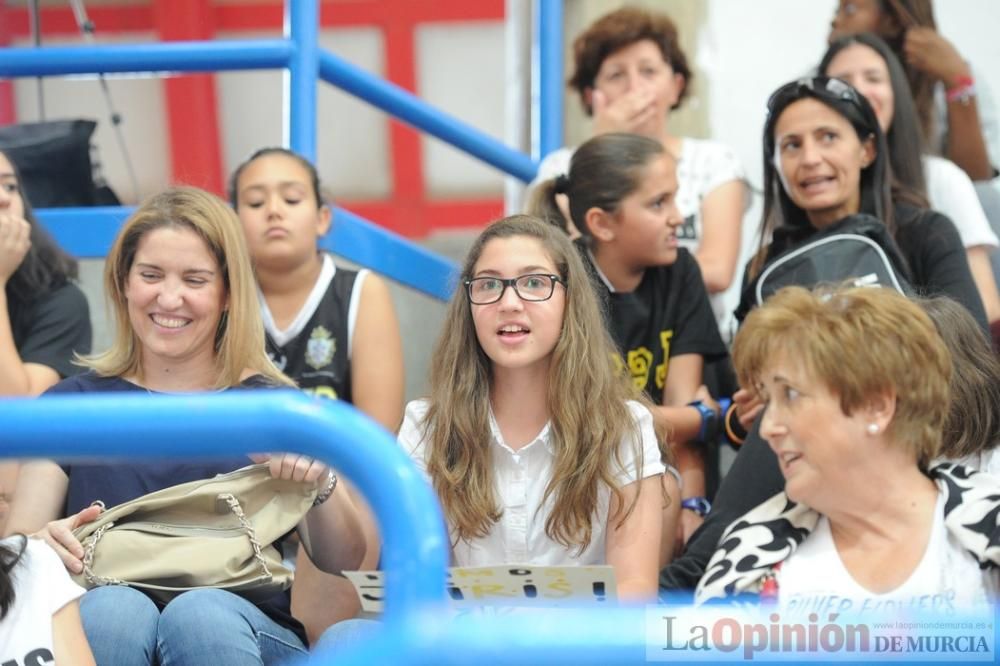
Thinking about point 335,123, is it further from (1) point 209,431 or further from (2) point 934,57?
(1) point 209,431

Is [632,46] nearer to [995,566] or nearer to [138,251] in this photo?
[138,251]

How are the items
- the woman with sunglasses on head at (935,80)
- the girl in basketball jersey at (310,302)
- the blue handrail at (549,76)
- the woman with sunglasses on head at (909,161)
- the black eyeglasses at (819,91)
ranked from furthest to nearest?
the blue handrail at (549,76), the woman with sunglasses on head at (935,80), the woman with sunglasses on head at (909,161), the black eyeglasses at (819,91), the girl in basketball jersey at (310,302)

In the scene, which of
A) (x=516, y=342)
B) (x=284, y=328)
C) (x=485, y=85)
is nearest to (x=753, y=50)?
(x=485, y=85)

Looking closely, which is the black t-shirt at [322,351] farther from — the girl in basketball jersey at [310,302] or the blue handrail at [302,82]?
the blue handrail at [302,82]

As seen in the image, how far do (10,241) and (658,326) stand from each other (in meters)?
1.16

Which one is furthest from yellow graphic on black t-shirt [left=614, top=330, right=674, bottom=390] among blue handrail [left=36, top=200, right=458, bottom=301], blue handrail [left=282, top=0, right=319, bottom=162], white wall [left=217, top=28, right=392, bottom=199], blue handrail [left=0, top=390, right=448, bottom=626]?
white wall [left=217, top=28, right=392, bottom=199]

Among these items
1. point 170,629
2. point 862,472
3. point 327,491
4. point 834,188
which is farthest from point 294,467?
point 834,188

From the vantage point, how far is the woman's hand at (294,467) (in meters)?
1.77

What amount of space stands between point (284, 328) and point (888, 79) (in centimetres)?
135

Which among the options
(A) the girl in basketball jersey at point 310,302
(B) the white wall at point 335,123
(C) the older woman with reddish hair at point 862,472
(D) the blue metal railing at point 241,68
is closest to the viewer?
(C) the older woman with reddish hair at point 862,472

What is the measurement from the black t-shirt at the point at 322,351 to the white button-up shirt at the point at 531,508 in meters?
0.55

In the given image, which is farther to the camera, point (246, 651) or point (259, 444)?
point (246, 651)

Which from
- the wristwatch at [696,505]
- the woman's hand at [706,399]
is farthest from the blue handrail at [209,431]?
the woman's hand at [706,399]

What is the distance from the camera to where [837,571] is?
1657 mm
